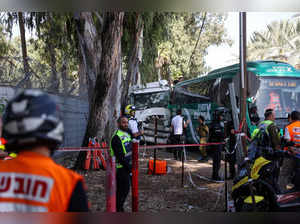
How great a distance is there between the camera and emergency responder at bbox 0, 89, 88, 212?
1481 millimetres

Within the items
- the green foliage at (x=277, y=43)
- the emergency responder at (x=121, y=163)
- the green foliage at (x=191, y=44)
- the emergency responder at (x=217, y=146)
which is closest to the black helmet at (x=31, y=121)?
the emergency responder at (x=121, y=163)

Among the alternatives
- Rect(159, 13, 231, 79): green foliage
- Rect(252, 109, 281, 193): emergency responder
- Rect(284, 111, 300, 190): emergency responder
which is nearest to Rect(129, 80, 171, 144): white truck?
Rect(159, 13, 231, 79): green foliage

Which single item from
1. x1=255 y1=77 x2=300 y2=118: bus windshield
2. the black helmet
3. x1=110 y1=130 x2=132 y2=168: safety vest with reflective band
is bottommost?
x1=110 y1=130 x2=132 y2=168: safety vest with reflective band

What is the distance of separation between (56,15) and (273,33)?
97.4 ft

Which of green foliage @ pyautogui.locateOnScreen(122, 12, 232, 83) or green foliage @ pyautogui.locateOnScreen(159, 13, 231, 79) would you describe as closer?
green foliage @ pyautogui.locateOnScreen(122, 12, 232, 83)

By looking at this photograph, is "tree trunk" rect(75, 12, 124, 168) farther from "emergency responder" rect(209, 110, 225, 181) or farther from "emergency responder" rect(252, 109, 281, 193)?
"emergency responder" rect(252, 109, 281, 193)

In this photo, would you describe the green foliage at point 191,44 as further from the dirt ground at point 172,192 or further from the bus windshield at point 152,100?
the dirt ground at point 172,192

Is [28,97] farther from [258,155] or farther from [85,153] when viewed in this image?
[85,153]

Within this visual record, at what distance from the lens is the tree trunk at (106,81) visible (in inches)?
395

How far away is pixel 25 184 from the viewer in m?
1.50

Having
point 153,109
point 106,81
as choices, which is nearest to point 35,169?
point 106,81

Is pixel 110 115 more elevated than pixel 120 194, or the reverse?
pixel 110 115

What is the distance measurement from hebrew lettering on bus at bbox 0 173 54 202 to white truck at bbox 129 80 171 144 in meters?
15.0

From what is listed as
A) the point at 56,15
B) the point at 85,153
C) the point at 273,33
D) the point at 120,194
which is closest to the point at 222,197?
the point at 120,194
